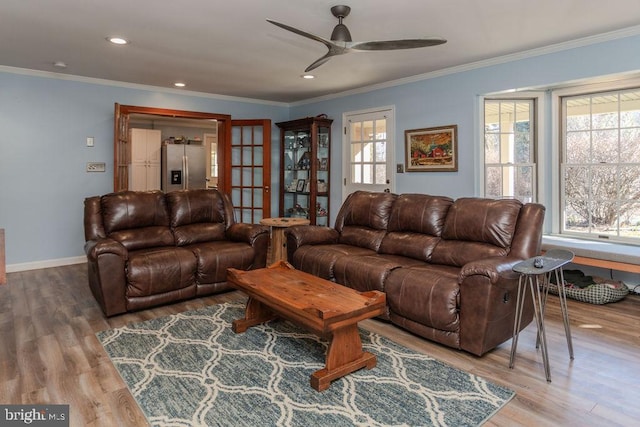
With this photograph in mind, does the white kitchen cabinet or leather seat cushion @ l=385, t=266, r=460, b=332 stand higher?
the white kitchen cabinet

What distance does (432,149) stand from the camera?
4719 mm

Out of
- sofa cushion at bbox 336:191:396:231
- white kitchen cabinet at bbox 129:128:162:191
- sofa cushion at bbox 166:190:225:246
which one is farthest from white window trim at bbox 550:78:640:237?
white kitchen cabinet at bbox 129:128:162:191

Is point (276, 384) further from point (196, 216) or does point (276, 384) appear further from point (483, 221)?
point (196, 216)

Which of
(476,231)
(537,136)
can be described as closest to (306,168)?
(537,136)

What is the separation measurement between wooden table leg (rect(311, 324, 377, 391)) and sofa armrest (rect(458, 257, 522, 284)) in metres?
0.77

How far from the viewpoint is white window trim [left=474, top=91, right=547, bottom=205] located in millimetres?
4285

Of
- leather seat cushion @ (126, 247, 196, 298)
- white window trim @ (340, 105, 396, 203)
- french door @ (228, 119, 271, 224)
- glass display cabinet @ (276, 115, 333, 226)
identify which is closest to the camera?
leather seat cushion @ (126, 247, 196, 298)

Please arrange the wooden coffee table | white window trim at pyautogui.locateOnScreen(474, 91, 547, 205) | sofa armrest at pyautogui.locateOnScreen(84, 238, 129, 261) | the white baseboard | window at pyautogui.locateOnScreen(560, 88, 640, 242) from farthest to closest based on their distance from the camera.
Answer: the white baseboard, white window trim at pyautogui.locateOnScreen(474, 91, 547, 205), window at pyautogui.locateOnScreen(560, 88, 640, 242), sofa armrest at pyautogui.locateOnScreen(84, 238, 129, 261), the wooden coffee table

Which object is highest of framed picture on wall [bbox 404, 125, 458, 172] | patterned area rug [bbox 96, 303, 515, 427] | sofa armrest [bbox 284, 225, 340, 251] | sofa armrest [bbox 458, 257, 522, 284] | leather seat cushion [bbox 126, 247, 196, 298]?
framed picture on wall [bbox 404, 125, 458, 172]

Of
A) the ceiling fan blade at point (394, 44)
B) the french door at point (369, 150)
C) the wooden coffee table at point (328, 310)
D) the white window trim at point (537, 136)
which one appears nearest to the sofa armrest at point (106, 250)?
the wooden coffee table at point (328, 310)

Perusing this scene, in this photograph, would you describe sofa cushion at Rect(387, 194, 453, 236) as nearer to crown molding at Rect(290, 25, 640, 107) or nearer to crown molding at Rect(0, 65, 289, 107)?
crown molding at Rect(290, 25, 640, 107)

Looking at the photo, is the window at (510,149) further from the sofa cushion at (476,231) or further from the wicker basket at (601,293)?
the sofa cushion at (476,231)

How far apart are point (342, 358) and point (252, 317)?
943 millimetres

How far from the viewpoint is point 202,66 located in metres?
4.42
